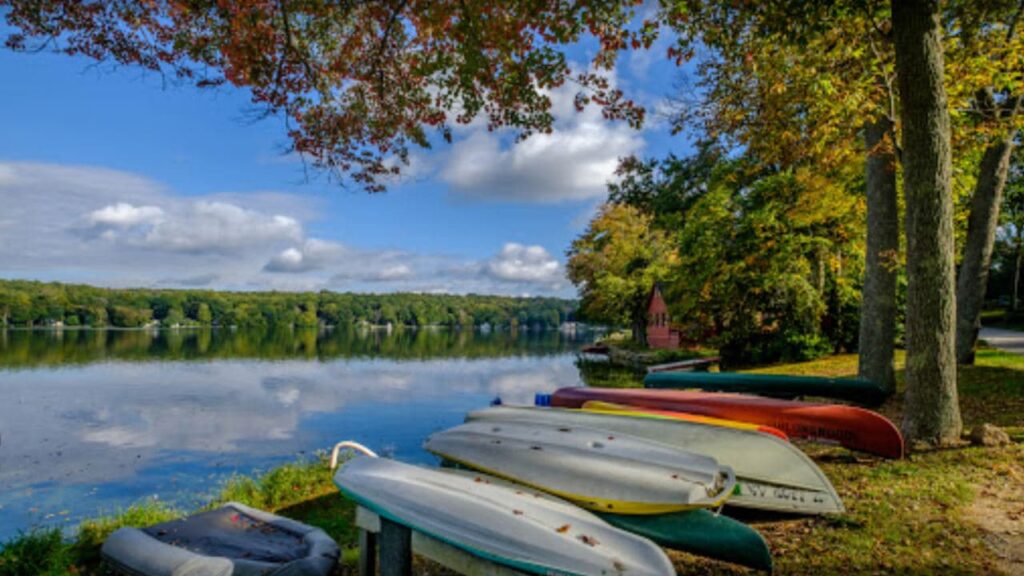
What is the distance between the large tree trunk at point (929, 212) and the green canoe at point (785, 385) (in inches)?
113

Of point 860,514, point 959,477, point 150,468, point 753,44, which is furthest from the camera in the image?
point 150,468

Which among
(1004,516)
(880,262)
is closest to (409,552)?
(1004,516)

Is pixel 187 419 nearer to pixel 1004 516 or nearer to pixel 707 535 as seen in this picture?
pixel 707 535

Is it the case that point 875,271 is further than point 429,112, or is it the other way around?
point 875,271

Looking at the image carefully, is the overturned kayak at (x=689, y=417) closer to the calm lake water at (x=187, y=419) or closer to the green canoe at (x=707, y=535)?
the green canoe at (x=707, y=535)

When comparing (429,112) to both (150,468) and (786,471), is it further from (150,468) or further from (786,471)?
(150,468)

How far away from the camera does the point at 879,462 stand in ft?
20.9

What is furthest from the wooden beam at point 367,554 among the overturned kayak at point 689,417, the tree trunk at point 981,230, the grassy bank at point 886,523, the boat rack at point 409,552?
the tree trunk at point 981,230

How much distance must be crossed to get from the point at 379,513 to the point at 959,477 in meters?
5.75

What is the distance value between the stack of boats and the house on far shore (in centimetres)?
2821

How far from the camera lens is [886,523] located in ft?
15.5

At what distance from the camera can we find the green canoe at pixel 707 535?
389 cm

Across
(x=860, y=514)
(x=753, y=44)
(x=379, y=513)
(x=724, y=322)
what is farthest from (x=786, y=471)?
(x=724, y=322)

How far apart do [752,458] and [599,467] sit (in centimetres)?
179
